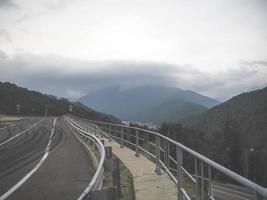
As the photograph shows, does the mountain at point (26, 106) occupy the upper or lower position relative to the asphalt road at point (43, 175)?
upper

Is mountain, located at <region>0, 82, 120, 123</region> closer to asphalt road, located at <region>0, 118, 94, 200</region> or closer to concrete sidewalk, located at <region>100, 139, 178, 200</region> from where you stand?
asphalt road, located at <region>0, 118, 94, 200</region>

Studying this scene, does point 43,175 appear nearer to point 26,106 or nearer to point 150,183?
point 150,183

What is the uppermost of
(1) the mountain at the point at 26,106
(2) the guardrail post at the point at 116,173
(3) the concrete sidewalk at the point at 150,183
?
(1) the mountain at the point at 26,106

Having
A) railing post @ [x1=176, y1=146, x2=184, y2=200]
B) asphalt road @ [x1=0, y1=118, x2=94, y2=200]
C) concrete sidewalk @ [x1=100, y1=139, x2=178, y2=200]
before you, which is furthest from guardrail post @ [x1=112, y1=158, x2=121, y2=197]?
railing post @ [x1=176, y1=146, x2=184, y2=200]

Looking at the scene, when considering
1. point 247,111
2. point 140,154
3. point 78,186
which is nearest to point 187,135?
point 247,111

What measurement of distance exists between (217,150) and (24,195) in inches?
4079

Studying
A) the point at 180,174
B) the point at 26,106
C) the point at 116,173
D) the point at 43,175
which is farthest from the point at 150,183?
the point at 26,106

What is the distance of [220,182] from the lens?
4770 millimetres

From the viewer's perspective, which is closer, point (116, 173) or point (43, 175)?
point (116, 173)

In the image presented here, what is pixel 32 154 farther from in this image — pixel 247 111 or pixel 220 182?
pixel 247 111

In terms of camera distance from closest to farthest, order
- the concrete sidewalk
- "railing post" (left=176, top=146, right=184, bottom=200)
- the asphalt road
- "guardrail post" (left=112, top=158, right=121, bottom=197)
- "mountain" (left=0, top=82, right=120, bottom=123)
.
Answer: "railing post" (left=176, top=146, right=184, bottom=200) → "guardrail post" (left=112, top=158, right=121, bottom=197) → the concrete sidewalk → the asphalt road → "mountain" (left=0, top=82, right=120, bottom=123)

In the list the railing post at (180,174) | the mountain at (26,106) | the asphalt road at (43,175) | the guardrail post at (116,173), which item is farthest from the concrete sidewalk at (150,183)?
the mountain at (26,106)

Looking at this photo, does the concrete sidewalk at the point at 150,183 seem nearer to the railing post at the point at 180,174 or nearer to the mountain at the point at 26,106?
the railing post at the point at 180,174

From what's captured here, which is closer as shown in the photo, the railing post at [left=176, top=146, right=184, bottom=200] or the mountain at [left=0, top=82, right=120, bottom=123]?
the railing post at [left=176, top=146, right=184, bottom=200]
